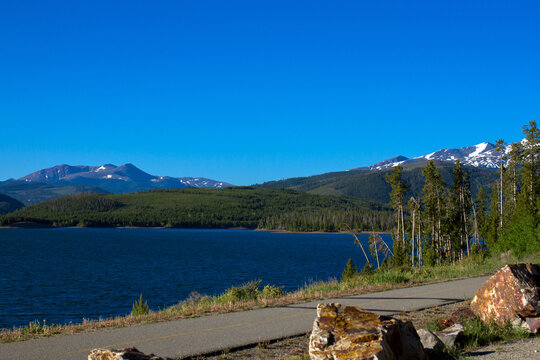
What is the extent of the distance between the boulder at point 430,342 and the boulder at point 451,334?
55cm

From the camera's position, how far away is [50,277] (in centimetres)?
5900

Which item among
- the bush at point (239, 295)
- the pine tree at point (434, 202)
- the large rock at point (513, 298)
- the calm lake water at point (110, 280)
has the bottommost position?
the calm lake water at point (110, 280)

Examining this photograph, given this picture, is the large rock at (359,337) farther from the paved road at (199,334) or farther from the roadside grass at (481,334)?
the paved road at (199,334)

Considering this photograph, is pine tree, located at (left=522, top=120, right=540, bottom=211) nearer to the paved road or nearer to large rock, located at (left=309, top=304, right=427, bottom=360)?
the paved road

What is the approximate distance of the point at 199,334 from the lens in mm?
12406

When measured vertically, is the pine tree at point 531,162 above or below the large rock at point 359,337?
above

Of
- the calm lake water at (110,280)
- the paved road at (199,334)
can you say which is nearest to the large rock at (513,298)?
the paved road at (199,334)

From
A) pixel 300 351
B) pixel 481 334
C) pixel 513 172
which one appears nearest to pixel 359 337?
pixel 300 351

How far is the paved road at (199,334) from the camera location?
1077 centimetres

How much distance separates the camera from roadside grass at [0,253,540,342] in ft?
44.0

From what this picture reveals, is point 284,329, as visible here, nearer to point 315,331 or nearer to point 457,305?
point 315,331

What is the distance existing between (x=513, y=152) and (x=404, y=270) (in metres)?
37.8

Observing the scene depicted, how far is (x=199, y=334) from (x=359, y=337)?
5.35 metres

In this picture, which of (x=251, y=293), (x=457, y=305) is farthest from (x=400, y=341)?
(x=251, y=293)
